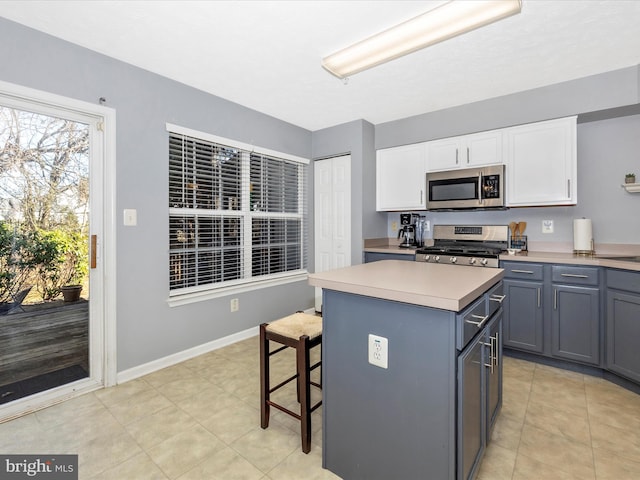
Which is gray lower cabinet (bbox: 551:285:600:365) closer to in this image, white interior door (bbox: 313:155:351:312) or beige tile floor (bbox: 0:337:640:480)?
beige tile floor (bbox: 0:337:640:480)

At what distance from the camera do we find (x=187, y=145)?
291 centimetres

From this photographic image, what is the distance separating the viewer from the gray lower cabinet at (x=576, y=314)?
256 cm

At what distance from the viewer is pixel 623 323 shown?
238cm

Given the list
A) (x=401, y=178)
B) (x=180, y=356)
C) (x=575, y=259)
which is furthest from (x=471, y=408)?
(x=401, y=178)

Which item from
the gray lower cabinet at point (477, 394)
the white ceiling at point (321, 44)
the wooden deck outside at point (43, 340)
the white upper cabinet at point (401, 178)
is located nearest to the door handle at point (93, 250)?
the wooden deck outside at point (43, 340)

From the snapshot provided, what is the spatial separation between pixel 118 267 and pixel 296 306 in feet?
7.03

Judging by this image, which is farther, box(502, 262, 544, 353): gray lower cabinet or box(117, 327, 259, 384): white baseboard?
box(502, 262, 544, 353): gray lower cabinet

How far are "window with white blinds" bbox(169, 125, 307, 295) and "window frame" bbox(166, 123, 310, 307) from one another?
1 cm

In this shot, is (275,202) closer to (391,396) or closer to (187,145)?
(187,145)

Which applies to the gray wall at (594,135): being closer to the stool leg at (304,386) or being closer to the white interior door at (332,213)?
the white interior door at (332,213)

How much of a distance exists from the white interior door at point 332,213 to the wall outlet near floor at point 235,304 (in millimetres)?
1132

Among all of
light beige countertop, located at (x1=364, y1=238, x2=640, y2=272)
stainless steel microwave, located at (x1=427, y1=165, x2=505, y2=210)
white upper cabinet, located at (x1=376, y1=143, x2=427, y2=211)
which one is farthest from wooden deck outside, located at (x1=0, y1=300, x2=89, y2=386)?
stainless steel microwave, located at (x1=427, y1=165, x2=505, y2=210)

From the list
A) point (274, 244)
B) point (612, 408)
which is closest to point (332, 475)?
point (612, 408)

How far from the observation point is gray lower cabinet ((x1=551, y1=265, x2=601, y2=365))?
8.39 feet
